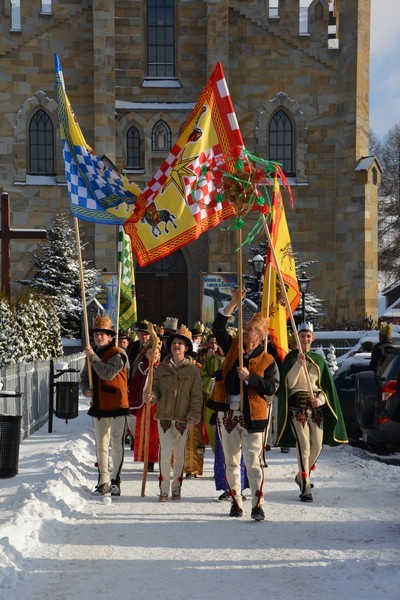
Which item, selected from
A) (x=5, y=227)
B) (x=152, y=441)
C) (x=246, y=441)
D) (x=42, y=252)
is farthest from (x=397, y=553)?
(x=42, y=252)

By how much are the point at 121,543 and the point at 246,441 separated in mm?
1854

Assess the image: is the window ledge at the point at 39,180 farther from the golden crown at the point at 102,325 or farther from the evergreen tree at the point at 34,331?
the golden crown at the point at 102,325

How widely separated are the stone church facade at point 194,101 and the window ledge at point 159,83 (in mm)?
52

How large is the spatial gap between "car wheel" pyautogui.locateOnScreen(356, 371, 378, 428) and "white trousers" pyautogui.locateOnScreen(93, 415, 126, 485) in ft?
11.8

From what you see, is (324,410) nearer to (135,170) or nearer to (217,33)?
(135,170)

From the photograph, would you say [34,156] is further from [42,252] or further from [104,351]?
[104,351]

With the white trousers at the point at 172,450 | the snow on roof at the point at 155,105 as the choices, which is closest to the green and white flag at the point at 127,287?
the white trousers at the point at 172,450

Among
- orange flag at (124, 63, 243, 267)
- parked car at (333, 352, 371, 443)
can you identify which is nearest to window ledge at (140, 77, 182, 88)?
parked car at (333, 352, 371, 443)

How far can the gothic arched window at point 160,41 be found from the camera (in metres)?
38.6

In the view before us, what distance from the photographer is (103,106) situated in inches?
1453

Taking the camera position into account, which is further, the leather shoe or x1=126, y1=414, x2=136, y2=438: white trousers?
x1=126, y1=414, x2=136, y2=438: white trousers

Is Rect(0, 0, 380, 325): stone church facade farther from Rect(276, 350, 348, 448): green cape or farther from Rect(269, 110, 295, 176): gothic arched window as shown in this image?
Rect(276, 350, 348, 448): green cape

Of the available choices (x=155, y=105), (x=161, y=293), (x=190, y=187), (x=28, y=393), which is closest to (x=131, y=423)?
(x=28, y=393)

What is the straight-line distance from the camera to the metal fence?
577 inches
